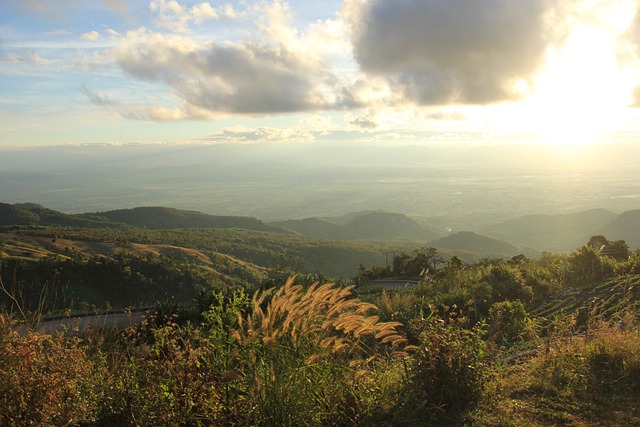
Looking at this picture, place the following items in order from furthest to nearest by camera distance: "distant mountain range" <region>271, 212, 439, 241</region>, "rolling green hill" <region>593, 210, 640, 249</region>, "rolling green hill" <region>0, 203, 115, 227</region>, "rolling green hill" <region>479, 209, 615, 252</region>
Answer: "distant mountain range" <region>271, 212, 439, 241</region> → "rolling green hill" <region>479, 209, 615, 252</region> → "rolling green hill" <region>593, 210, 640, 249</region> → "rolling green hill" <region>0, 203, 115, 227</region>

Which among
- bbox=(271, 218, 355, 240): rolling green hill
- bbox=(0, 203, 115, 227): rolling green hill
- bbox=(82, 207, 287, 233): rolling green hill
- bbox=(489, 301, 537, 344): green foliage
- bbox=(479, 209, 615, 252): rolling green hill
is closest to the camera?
bbox=(489, 301, 537, 344): green foliage

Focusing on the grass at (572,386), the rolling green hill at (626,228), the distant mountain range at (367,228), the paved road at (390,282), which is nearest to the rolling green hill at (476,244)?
the rolling green hill at (626,228)

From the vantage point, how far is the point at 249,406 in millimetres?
3758

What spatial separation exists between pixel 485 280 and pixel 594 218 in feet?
619

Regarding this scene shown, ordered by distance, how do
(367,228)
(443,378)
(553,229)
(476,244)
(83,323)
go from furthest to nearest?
(367,228) < (553,229) < (476,244) < (83,323) < (443,378)

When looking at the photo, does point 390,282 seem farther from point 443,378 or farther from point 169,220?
point 169,220

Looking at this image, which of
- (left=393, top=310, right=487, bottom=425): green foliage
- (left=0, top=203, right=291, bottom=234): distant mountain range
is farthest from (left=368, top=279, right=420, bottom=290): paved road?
(left=0, top=203, right=291, bottom=234): distant mountain range

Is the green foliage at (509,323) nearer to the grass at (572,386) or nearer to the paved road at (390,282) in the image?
the grass at (572,386)

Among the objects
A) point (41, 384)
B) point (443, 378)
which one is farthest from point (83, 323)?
point (443, 378)

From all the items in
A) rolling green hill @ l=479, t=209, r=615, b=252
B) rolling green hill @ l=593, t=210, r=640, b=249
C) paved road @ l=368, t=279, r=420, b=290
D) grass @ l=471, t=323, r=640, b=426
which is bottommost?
rolling green hill @ l=479, t=209, r=615, b=252

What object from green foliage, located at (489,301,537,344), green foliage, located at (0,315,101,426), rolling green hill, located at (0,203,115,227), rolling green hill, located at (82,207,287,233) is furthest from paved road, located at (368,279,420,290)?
rolling green hill, located at (82,207,287,233)

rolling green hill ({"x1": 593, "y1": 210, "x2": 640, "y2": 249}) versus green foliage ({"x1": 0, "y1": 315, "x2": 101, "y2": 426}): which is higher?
green foliage ({"x1": 0, "y1": 315, "x2": 101, "y2": 426})

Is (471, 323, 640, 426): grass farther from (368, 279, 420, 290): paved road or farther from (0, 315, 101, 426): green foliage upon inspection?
(368, 279, 420, 290): paved road

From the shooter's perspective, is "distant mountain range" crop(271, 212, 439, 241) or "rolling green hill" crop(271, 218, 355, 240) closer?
"rolling green hill" crop(271, 218, 355, 240)
